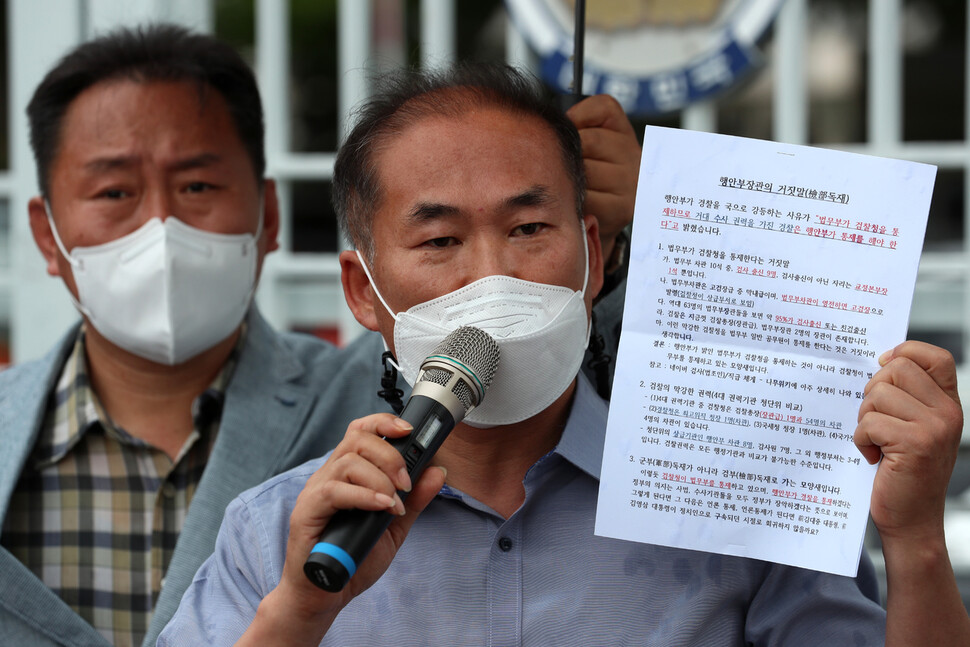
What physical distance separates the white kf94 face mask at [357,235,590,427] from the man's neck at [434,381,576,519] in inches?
4.7

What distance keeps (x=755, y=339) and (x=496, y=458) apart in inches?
22.4

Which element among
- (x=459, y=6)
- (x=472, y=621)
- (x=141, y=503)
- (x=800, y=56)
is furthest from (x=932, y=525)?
(x=459, y=6)

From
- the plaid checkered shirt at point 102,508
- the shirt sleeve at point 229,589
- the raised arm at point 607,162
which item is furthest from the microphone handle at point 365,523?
the plaid checkered shirt at point 102,508

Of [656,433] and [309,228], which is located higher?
[656,433]

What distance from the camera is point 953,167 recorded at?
4719 millimetres

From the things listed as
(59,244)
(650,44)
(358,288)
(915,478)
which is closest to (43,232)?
(59,244)

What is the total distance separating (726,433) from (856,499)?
8.4 inches

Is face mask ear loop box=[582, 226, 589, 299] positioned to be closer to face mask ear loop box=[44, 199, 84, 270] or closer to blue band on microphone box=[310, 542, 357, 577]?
blue band on microphone box=[310, 542, 357, 577]

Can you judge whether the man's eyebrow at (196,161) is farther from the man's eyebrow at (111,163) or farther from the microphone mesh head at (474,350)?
the microphone mesh head at (474,350)

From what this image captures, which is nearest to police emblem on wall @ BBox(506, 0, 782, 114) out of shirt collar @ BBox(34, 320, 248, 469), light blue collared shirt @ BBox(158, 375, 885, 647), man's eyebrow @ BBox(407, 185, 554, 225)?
shirt collar @ BBox(34, 320, 248, 469)

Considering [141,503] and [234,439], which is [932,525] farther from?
[141,503]

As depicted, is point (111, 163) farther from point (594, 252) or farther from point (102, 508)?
point (594, 252)

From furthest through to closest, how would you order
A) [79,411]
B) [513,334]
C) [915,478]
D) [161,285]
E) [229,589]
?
[79,411], [161,285], [229,589], [513,334], [915,478]

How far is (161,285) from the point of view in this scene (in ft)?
7.93
